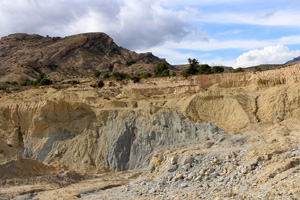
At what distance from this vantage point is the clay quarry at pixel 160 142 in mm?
12734

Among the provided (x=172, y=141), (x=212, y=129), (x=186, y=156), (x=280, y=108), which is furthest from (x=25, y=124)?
(x=280, y=108)

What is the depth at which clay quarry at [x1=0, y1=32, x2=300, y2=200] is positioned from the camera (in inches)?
501

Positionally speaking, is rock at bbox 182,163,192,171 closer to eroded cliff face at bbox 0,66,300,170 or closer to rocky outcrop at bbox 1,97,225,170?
eroded cliff face at bbox 0,66,300,170

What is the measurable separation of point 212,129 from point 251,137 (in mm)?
5514

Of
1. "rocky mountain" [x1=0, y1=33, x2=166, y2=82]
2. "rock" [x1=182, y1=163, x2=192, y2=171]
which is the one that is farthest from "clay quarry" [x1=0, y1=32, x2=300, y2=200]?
"rocky mountain" [x1=0, y1=33, x2=166, y2=82]

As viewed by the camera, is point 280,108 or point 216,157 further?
point 280,108

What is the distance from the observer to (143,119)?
25766 mm

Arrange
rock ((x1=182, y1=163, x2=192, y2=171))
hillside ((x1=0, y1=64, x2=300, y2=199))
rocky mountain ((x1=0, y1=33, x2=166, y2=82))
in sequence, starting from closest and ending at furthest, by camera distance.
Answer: hillside ((x1=0, y1=64, x2=300, y2=199)) < rock ((x1=182, y1=163, x2=192, y2=171)) < rocky mountain ((x1=0, y1=33, x2=166, y2=82))

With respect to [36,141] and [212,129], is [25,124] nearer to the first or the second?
[36,141]

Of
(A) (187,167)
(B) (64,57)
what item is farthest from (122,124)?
(B) (64,57)

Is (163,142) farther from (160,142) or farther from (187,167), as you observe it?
(187,167)

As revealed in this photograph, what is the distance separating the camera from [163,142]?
24.4m

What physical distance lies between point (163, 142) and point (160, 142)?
0.80 feet

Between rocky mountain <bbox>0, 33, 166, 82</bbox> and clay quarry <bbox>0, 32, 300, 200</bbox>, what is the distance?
4676 centimetres
